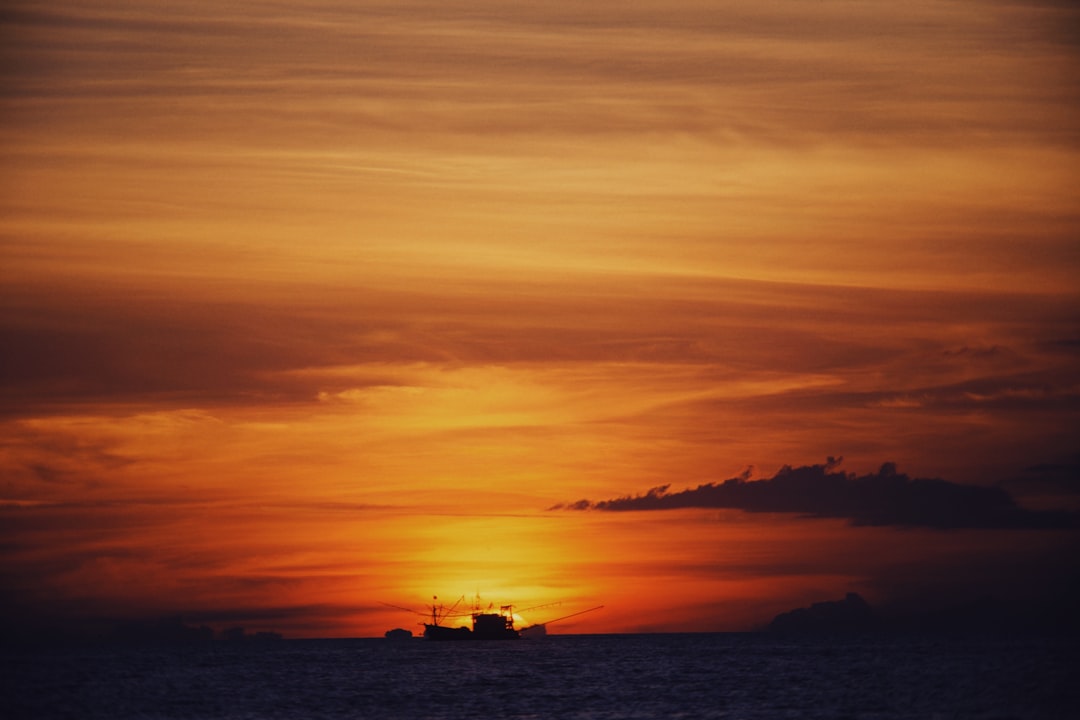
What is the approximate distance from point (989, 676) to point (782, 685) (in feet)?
87.0

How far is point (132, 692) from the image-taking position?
163 m

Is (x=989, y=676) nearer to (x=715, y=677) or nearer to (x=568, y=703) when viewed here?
(x=715, y=677)

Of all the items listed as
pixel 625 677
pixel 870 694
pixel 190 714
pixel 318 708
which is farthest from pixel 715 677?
pixel 190 714

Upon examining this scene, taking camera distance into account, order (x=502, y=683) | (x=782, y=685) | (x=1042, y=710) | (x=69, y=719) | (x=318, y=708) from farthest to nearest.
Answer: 1. (x=502, y=683)
2. (x=782, y=685)
3. (x=318, y=708)
4. (x=69, y=719)
5. (x=1042, y=710)

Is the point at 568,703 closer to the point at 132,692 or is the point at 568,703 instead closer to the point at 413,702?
the point at 413,702

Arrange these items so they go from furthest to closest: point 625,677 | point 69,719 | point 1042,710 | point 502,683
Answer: point 625,677 < point 502,683 < point 69,719 < point 1042,710

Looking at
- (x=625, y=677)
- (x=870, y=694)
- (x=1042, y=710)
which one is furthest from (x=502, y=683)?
(x=1042, y=710)

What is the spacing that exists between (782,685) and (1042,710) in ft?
154

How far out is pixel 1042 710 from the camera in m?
115

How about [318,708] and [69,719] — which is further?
[318,708]

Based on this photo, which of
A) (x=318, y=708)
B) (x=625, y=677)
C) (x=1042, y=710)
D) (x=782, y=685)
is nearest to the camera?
(x=1042, y=710)

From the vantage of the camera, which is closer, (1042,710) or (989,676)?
(1042,710)

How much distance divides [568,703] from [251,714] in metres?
29.3

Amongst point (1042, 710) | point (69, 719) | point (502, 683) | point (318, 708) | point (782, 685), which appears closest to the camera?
point (1042, 710)
